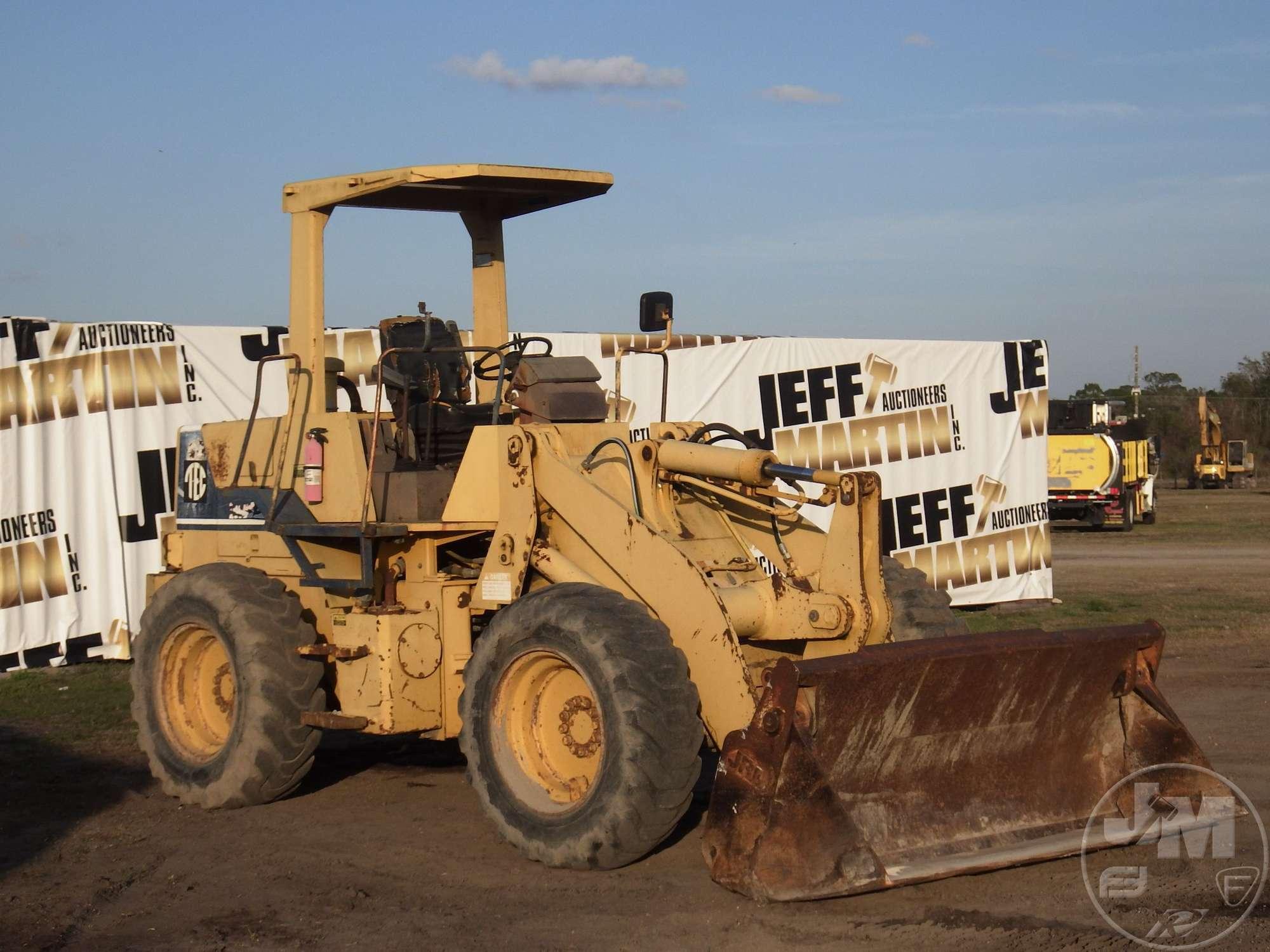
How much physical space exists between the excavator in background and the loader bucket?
1972 inches

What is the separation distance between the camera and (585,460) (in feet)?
25.5

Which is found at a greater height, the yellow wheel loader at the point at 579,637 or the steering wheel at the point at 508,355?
the steering wheel at the point at 508,355

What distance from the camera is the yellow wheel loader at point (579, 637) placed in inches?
249

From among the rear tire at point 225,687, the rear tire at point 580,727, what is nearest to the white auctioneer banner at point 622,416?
the rear tire at point 225,687

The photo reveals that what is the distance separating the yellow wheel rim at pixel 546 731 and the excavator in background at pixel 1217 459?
51.2 metres

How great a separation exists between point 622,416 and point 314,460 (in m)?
7.46

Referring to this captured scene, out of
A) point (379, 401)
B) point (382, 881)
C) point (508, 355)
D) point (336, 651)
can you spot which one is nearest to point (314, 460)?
point (379, 401)

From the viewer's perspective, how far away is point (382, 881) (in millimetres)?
6832

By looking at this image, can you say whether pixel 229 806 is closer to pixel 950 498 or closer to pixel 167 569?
pixel 167 569

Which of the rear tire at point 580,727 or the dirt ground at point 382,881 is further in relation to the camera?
the rear tire at point 580,727

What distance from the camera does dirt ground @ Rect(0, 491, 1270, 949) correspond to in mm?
5887

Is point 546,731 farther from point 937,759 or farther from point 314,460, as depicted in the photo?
point 314,460

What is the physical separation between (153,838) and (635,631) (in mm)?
3132

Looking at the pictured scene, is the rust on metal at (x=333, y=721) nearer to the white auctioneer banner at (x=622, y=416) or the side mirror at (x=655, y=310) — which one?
the side mirror at (x=655, y=310)
